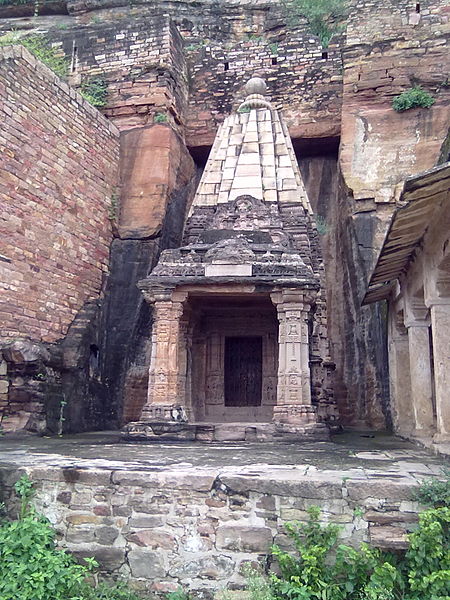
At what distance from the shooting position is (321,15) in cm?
1711

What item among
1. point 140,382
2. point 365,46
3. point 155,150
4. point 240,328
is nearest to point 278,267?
point 240,328

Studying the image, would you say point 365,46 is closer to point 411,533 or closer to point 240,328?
point 240,328

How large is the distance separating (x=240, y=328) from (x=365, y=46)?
29.1ft

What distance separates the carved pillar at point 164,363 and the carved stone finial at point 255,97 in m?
6.51

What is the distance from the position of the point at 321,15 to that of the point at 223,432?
1383cm

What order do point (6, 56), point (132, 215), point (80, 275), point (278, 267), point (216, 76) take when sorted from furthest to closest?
point (216, 76) < point (132, 215) < point (80, 275) < point (6, 56) < point (278, 267)

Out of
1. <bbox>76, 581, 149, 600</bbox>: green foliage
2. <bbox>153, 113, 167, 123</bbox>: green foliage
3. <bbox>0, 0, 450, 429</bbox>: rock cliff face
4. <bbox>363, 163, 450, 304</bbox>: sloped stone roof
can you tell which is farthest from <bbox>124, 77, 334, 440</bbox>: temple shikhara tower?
<bbox>76, 581, 149, 600</bbox>: green foliage

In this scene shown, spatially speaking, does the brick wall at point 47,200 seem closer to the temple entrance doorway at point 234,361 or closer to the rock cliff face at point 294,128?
the rock cliff face at point 294,128

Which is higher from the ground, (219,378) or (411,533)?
(219,378)

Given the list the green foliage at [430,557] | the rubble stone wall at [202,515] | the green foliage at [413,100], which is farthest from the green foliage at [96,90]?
the green foliage at [430,557]

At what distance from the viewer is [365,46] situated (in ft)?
48.9

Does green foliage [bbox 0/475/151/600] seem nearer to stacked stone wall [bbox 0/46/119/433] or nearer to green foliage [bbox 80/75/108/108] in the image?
stacked stone wall [bbox 0/46/119/433]

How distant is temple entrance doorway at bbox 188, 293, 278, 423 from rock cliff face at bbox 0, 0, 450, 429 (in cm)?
206

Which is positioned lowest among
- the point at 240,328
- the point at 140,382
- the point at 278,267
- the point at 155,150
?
the point at 140,382
